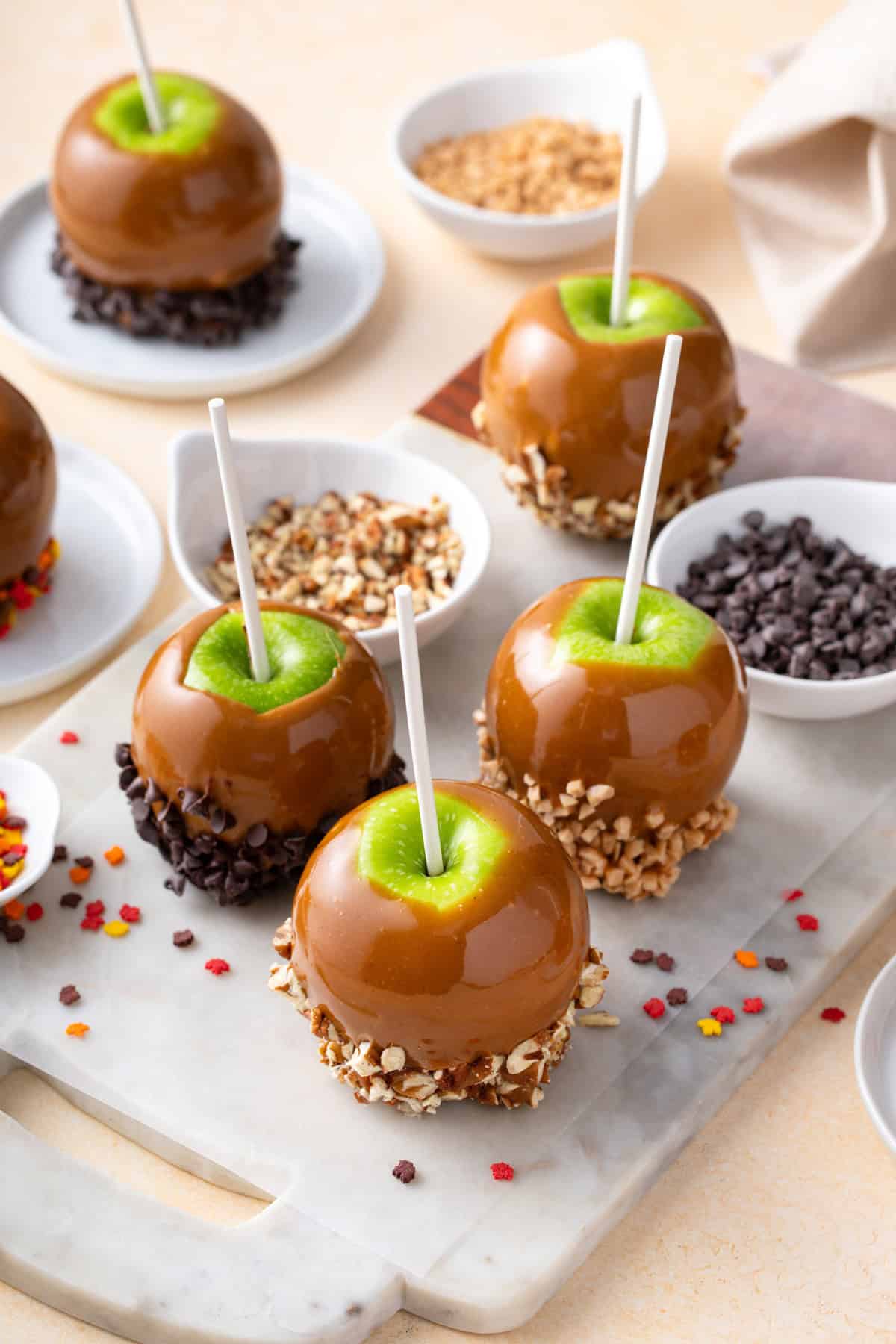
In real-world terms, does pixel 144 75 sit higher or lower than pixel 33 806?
higher

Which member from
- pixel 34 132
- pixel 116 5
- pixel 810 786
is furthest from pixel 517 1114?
pixel 116 5

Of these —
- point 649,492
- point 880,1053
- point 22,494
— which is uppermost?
point 649,492

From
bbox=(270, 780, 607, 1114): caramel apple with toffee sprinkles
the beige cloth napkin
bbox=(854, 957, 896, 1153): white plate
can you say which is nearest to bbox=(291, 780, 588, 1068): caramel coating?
bbox=(270, 780, 607, 1114): caramel apple with toffee sprinkles

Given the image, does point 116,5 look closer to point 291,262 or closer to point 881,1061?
point 291,262

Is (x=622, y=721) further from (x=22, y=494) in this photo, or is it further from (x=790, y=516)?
(x=22, y=494)

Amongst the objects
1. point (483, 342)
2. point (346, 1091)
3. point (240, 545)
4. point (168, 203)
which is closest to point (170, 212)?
point (168, 203)

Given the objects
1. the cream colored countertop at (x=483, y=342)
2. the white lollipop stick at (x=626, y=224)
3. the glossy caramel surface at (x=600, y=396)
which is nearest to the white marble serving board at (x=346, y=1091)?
the cream colored countertop at (x=483, y=342)
